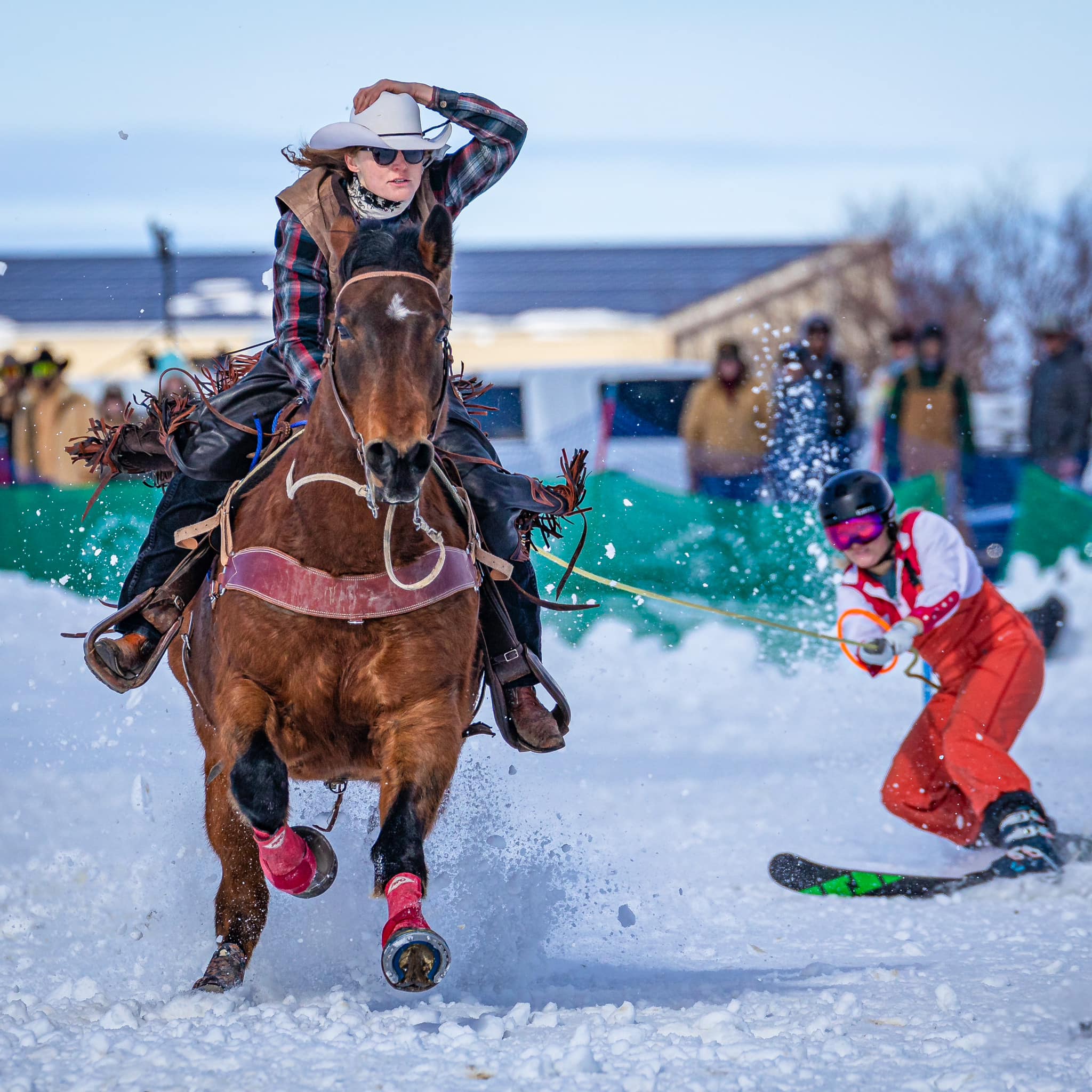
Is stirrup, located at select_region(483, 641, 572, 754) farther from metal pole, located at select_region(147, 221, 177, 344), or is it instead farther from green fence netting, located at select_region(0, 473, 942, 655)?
metal pole, located at select_region(147, 221, 177, 344)

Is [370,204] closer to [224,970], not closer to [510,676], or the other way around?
[510,676]

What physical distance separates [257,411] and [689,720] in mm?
4843

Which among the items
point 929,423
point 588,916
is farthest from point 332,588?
point 929,423

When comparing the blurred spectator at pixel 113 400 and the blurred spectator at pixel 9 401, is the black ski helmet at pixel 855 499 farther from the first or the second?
the blurred spectator at pixel 9 401

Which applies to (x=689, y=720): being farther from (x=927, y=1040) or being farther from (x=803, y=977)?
(x=927, y=1040)

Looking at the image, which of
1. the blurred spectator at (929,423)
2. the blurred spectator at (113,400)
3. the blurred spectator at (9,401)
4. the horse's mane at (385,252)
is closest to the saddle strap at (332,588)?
the horse's mane at (385,252)

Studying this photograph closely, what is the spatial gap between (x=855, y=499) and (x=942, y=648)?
79 cm

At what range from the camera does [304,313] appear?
13.9 ft

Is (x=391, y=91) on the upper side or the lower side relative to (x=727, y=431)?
upper

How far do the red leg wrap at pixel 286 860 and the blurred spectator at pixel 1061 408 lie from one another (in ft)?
23.9

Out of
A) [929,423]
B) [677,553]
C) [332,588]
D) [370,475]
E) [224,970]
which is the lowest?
[677,553]

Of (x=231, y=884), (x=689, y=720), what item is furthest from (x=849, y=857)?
(x=231, y=884)

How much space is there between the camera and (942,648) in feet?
21.0

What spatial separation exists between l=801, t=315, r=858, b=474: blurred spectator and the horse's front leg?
6.16 meters
